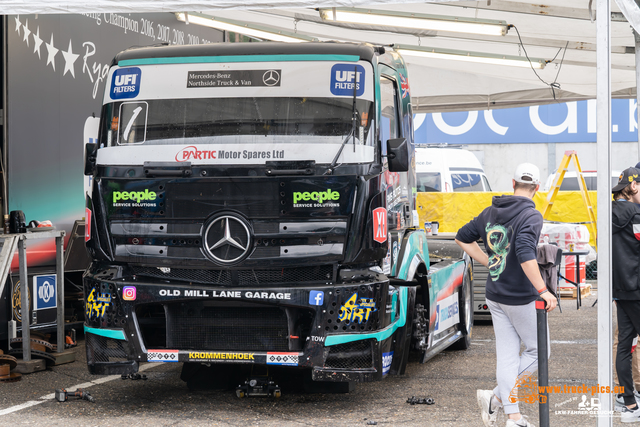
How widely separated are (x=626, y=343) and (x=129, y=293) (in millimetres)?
3814

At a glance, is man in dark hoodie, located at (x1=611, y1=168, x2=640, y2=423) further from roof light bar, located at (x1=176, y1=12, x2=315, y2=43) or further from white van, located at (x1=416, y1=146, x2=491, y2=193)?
white van, located at (x1=416, y1=146, x2=491, y2=193)

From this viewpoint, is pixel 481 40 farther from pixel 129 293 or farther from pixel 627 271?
pixel 129 293

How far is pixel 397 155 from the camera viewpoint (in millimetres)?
6004

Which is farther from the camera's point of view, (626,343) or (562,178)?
(562,178)

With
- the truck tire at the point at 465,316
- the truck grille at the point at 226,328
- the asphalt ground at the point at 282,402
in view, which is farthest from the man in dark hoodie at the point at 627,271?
the truck tire at the point at 465,316

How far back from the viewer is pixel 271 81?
616 centimetres

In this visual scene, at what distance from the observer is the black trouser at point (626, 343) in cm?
591

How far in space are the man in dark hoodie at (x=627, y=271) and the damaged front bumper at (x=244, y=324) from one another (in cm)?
170

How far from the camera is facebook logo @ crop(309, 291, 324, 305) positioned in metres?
5.73

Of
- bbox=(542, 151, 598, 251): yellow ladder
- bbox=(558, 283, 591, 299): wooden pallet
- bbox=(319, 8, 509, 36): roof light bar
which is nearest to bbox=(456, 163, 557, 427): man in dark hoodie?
bbox=(319, 8, 509, 36): roof light bar

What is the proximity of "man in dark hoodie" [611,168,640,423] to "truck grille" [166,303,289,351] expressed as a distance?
8.30 ft

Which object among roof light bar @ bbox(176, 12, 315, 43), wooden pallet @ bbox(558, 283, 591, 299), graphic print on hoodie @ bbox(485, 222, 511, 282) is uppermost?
roof light bar @ bbox(176, 12, 315, 43)

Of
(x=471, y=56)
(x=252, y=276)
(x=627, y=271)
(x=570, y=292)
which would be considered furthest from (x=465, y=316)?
(x=570, y=292)

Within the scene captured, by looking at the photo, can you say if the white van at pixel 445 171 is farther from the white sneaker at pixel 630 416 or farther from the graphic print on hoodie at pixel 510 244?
the graphic print on hoodie at pixel 510 244
